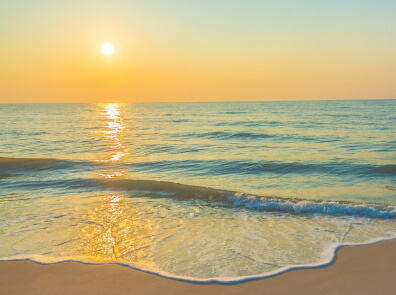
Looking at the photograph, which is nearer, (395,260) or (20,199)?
(395,260)

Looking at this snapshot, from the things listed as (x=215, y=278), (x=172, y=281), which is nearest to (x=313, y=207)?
(x=215, y=278)

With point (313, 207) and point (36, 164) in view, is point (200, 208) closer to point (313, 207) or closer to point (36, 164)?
point (313, 207)

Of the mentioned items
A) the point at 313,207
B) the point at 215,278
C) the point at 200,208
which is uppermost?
the point at 215,278

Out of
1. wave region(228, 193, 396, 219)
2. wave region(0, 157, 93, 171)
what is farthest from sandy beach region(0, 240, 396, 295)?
wave region(0, 157, 93, 171)

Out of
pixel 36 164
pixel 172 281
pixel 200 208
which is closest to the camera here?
pixel 172 281

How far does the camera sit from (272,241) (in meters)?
6.86

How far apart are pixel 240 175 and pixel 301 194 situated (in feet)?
12.2

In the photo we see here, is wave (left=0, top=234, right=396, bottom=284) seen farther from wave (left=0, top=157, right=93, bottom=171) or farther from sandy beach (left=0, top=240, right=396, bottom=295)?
wave (left=0, top=157, right=93, bottom=171)

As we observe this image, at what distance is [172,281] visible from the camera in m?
5.18

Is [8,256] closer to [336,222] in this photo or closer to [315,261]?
[315,261]

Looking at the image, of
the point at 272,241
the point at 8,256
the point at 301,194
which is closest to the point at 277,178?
→ the point at 301,194

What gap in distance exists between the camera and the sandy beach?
489cm

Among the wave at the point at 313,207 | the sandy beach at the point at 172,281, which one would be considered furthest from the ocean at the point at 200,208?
the sandy beach at the point at 172,281

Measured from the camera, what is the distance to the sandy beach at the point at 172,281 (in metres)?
4.89
